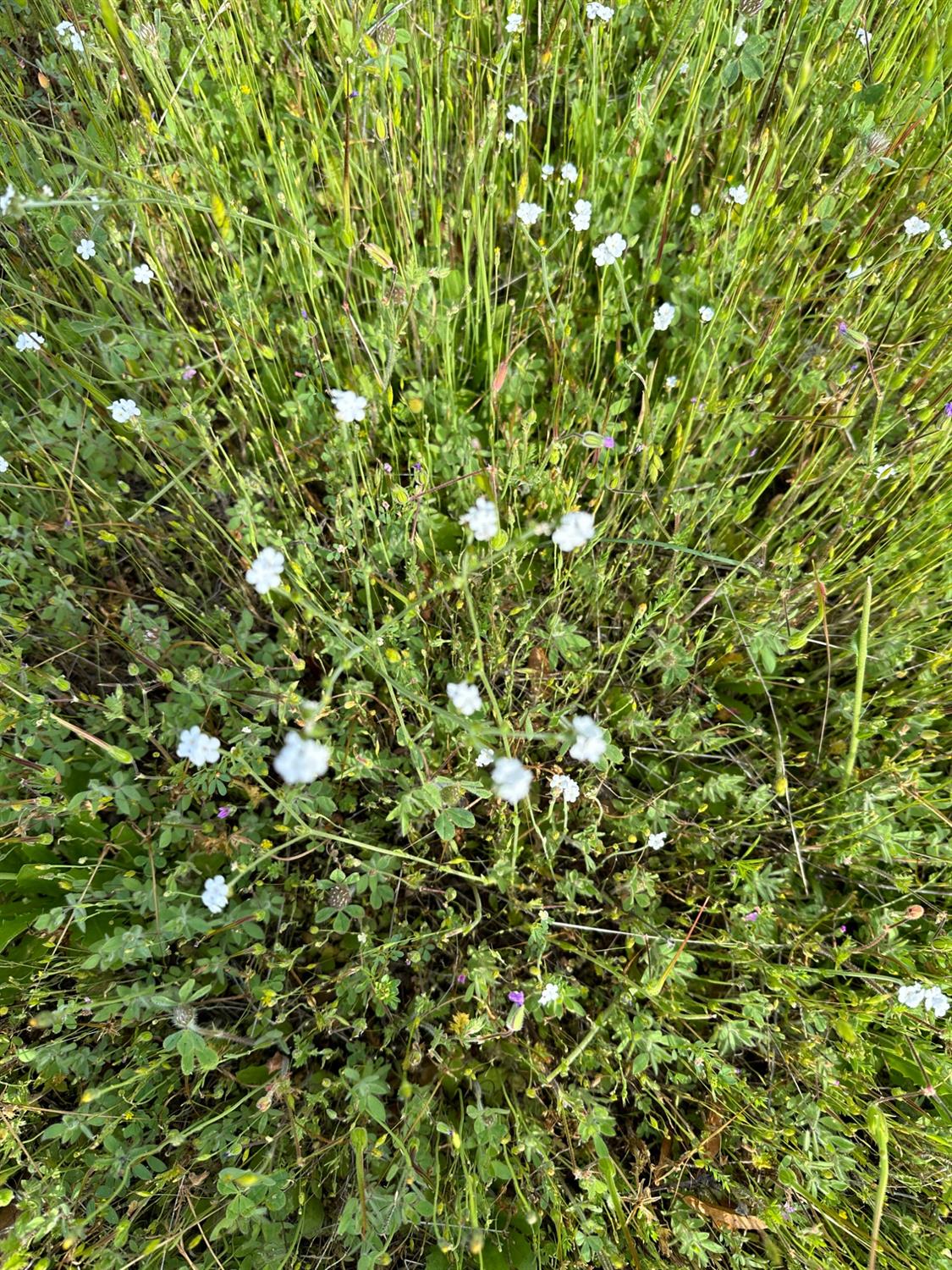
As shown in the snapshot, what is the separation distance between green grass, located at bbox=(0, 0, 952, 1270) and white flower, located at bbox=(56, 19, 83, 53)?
0.09 m

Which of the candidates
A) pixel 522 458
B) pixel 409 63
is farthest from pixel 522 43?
pixel 522 458

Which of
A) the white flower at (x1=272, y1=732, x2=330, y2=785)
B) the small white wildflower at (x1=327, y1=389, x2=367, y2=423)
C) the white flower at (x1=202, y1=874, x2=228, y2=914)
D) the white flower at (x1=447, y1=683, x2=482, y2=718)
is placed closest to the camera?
the white flower at (x1=272, y1=732, x2=330, y2=785)

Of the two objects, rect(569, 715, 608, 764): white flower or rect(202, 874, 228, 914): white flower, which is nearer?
rect(569, 715, 608, 764): white flower

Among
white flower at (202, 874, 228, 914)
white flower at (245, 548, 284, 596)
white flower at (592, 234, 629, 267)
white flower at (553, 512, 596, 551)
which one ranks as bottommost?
white flower at (202, 874, 228, 914)

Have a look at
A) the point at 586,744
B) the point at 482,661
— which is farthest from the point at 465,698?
the point at 482,661

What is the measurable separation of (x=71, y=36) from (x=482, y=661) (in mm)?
2171

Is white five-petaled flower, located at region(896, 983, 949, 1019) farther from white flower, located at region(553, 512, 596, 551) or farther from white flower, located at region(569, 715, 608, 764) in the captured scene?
white flower, located at region(553, 512, 596, 551)

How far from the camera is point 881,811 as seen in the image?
179 cm

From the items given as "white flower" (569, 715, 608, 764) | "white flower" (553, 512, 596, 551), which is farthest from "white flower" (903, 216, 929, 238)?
"white flower" (569, 715, 608, 764)

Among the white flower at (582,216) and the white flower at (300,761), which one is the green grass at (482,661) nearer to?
the white flower at (582,216)

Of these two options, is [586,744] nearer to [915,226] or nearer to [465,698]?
[465,698]

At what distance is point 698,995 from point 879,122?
244cm

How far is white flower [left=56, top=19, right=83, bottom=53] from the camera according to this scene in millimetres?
2020

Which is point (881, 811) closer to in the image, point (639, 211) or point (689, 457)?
point (689, 457)
